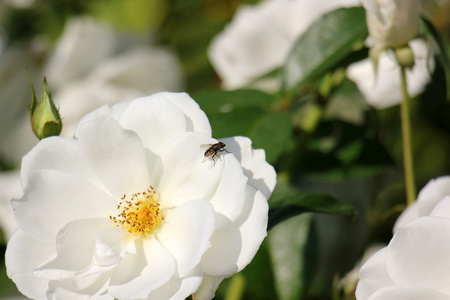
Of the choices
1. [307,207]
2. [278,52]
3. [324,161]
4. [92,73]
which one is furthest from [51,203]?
[92,73]

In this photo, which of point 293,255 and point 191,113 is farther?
point 293,255

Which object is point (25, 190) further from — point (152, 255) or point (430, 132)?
point (430, 132)

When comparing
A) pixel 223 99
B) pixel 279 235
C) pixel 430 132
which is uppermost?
pixel 223 99

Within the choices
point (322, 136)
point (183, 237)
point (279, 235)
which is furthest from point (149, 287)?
point (322, 136)

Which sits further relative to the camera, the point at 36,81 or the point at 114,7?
the point at 114,7

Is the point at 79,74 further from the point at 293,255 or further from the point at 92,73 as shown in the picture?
the point at 293,255

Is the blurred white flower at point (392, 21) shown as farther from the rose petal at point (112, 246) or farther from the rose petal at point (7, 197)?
the rose petal at point (7, 197)

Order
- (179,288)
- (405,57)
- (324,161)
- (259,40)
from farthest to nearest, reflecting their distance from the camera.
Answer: (259,40) < (324,161) < (405,57) < (179,288)
